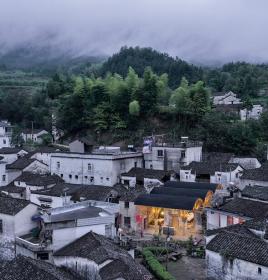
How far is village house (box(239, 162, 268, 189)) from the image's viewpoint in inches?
1147

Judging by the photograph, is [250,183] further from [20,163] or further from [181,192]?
[20,163]

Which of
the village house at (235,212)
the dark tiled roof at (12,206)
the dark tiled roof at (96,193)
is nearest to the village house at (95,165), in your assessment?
the dark tiled roof at (96,193)

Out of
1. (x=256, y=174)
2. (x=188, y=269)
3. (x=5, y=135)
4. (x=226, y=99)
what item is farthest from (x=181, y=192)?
(x=226, y=99)

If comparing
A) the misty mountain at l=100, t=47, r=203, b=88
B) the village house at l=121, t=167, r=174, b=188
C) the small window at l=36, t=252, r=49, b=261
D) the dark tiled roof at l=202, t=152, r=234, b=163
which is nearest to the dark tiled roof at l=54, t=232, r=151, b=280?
the small window at l=36, t=252, r=49, b=261

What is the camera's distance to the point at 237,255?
17.6 m

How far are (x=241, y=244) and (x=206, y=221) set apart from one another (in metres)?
7.31

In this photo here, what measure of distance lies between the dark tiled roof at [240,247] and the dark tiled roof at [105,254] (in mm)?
2927

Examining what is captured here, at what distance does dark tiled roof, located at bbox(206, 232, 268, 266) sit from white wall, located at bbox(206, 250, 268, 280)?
0.61ft

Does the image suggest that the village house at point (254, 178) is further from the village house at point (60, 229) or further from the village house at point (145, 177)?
the village house at point (60, 229)

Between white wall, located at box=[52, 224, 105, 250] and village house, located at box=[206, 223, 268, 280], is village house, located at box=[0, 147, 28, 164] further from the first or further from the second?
village house, located at box=[206, 223, 268, 280]

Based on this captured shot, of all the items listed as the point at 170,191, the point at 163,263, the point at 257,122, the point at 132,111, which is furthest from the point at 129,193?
the point at 257,122

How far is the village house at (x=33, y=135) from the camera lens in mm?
49656

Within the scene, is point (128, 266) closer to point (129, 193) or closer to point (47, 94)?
point (129, 193)

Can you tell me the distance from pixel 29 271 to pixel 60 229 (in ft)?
10.3
